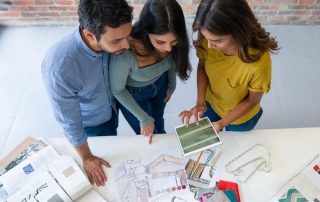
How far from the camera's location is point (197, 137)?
127cm

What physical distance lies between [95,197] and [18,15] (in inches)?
94.5

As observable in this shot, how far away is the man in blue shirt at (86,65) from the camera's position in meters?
0.96

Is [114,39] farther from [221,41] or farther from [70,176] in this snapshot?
[70,176]

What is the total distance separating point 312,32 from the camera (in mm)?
2854

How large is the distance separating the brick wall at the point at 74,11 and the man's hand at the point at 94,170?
1.92 m

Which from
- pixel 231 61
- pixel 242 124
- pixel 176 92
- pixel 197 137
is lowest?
pixel 176 92

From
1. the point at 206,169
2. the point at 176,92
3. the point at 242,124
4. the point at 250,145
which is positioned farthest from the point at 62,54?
the point at 176,92

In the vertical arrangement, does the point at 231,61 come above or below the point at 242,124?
above

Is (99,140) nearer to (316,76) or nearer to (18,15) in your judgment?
(316,76)

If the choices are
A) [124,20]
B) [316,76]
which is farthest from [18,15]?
[316,76]

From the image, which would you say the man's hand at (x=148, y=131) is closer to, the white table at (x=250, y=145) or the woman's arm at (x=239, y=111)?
the white table at (x=250, y=145)

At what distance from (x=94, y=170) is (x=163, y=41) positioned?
1.87 feet

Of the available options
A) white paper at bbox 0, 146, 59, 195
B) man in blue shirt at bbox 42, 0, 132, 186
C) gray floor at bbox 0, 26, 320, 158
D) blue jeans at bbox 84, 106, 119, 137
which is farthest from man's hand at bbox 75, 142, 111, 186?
gray floor at bbox 0, 26, 320, 158

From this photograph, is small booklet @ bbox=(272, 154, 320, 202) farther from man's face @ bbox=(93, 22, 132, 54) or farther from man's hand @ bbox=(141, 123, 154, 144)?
man's face @ bbox=(93, 22, 132, 54)
